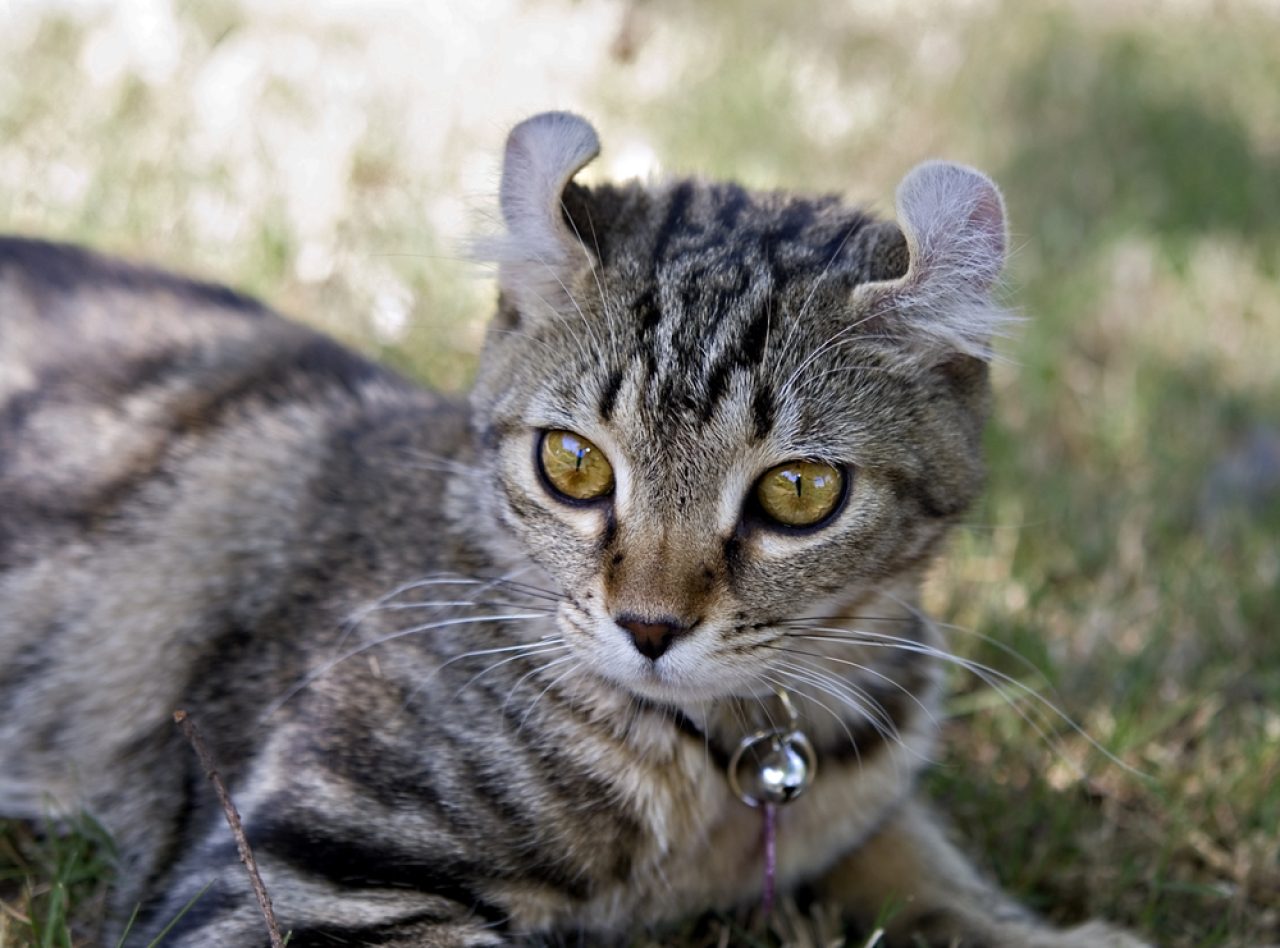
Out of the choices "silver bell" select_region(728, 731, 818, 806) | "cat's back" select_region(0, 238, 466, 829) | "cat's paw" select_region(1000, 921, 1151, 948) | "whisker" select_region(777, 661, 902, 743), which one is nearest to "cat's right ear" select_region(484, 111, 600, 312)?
"cat's back" select_region(0, 238, 466, 829)

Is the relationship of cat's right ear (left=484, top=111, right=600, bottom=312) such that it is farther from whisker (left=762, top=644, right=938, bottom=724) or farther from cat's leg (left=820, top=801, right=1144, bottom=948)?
cat's leg (left=820, top=801, right=1144, bottom=948)

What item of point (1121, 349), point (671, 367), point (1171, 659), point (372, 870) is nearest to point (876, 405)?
point (671, 367)

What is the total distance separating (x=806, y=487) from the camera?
2076 mm

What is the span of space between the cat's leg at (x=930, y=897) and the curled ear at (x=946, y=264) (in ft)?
3.40

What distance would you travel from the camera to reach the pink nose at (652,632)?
196cm

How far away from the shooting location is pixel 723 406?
2062mm

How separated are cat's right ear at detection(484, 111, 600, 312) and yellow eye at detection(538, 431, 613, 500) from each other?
0.88 ft

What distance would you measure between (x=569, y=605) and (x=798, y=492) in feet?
1.31

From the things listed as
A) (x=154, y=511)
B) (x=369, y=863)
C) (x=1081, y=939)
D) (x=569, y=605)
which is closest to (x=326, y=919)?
(x=369, y=863)

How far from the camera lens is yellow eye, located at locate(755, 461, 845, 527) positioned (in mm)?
2066

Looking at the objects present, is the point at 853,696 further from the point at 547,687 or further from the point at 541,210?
the point at 541,210

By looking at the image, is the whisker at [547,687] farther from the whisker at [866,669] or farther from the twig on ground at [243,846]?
the twig on ground at [243,846]

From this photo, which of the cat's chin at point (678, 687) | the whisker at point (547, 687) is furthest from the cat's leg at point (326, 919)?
the cat's chin at point (678, 687)

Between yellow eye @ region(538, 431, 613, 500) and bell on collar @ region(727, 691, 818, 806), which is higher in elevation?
yellow eye @ region(538, 431, 613, 500)
